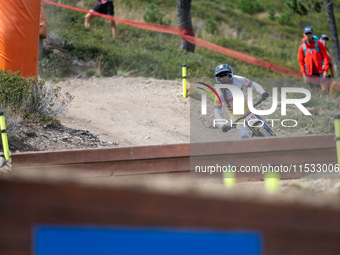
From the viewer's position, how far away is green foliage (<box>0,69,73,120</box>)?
6.73 metres

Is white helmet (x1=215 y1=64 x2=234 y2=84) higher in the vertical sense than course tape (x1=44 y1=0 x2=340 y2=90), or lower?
lower

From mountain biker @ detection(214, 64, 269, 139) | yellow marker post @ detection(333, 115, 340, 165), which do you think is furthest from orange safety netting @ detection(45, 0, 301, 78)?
yellow marker post @ detection(333, 115, 340, 165)

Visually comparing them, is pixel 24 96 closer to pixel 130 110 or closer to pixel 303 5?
pixel 130 110

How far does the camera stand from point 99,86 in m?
11.8

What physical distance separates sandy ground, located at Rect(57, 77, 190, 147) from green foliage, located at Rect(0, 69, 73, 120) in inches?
39.3

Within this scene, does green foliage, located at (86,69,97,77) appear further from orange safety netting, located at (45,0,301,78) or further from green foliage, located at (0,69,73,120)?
green foliage, located at (0,69,73,120)

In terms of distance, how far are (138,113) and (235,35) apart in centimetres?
1828

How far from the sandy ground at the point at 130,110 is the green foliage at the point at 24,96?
39.3 inches

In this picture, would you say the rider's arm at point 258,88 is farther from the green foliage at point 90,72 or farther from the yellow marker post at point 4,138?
the green foliage at point 90,72

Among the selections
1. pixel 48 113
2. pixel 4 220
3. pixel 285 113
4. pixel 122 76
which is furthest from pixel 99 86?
pixel 4 220

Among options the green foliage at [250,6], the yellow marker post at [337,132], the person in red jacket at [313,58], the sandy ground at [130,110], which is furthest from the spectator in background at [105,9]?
the green foliage at [250,6]

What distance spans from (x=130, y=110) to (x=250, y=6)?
97.8 ft

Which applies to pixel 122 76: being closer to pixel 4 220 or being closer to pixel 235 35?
pixel 4 220

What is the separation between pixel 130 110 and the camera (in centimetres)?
998
